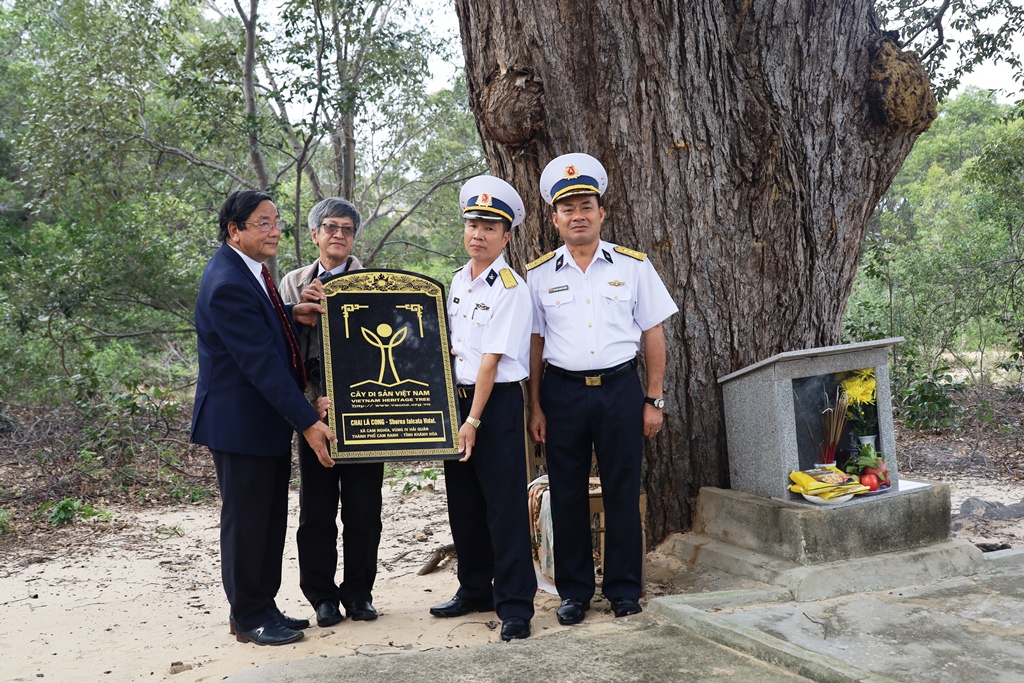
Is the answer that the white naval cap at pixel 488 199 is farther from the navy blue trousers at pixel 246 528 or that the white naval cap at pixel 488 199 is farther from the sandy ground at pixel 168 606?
the sandy ground at pixel 168 606

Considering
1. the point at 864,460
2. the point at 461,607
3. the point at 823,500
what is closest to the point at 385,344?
the point at 461,607

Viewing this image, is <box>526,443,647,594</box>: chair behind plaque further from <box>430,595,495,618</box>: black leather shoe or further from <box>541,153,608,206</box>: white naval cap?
<box>541,153,608,206</box>: white naval cap

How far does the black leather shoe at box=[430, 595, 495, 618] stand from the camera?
13.3ft

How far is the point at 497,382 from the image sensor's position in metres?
3.74

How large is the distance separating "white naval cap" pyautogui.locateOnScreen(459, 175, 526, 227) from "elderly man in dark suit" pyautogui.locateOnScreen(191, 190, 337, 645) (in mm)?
873

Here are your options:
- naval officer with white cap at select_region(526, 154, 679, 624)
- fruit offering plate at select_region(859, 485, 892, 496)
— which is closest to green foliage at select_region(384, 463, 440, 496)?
naval officer with white cap at select_region(526, 154, 679, 624)

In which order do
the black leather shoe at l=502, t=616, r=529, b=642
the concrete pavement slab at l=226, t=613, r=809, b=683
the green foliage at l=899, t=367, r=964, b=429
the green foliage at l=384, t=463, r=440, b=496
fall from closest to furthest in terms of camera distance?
the concrete pavement slab at l=226, t=613, r=809, b=683
the black leather shoe at l=502, t=616, r=529, b=642
the green foliage at l=384, t=463, r=440, b=496
the green foliage at l=899, t=367, r=964, b=429

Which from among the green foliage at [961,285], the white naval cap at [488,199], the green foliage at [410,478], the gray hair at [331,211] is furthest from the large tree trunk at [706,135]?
the green foliage at [961,285]

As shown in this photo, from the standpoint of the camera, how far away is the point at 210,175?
16.4 metres

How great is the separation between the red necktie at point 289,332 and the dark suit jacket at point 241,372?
0.26ft

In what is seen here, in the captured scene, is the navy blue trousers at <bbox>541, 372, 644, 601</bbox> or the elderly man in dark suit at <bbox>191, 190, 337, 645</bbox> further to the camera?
the navy blue trousers at <bbox>541, 372, 644, 601</bbox>

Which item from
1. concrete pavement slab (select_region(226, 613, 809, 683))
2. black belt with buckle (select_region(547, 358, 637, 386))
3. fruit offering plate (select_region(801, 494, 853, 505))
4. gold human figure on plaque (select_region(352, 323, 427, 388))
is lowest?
concrete pavement slab (select_region(226, 613, 809, 683))

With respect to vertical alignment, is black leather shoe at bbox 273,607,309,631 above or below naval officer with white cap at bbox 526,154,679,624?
below

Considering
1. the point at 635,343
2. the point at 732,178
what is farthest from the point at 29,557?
the point at 732,178
